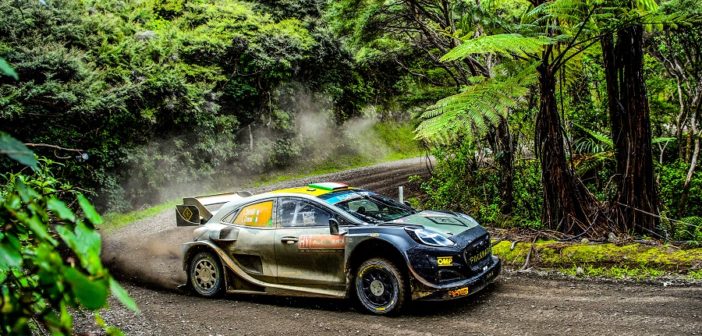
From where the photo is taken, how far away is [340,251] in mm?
6625

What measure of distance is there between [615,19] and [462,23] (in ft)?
7.73

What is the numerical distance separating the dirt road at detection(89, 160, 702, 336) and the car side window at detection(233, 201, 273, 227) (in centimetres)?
115

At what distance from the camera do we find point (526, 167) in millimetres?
10828

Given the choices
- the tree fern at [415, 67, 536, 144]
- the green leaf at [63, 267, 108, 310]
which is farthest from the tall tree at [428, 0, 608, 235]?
the green leaf at [63, 267, 108, 310]

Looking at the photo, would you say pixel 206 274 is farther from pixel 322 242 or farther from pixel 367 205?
pixel 367 205

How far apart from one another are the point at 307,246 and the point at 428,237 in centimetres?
162

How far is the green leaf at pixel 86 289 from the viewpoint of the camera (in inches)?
50.9

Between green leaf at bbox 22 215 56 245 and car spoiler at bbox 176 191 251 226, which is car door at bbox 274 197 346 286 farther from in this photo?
green leaf at bbox 22 215 56 245

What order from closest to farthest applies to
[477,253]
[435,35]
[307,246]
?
1. [477,253]
2. [307,246]
3. [435,35]

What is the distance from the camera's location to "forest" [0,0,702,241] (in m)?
7.83

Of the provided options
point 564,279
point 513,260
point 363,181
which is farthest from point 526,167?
point 363,181

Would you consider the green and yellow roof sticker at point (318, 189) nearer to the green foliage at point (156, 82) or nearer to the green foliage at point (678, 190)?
the green foliage at point (678, 190)

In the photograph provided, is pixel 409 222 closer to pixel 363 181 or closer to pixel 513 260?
pixel 513 260

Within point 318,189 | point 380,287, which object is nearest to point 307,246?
point 318,189
